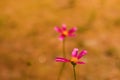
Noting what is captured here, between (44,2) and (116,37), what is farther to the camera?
(44,2)

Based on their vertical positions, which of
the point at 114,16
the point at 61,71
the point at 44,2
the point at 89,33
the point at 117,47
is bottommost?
the point at 61,71

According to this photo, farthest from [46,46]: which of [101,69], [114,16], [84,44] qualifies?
[114,16]

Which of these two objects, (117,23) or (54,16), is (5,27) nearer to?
(54,16)

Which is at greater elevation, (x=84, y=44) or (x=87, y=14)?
(x=87, y=14)

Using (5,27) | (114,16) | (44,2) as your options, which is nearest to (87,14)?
(114,16)

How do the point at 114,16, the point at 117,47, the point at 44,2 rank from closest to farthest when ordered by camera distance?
the point at 117,47 → the point at 114,16 → the point at 44,2

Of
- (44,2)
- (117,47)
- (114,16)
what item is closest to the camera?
(117,47)

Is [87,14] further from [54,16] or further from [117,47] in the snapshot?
[117,47]
